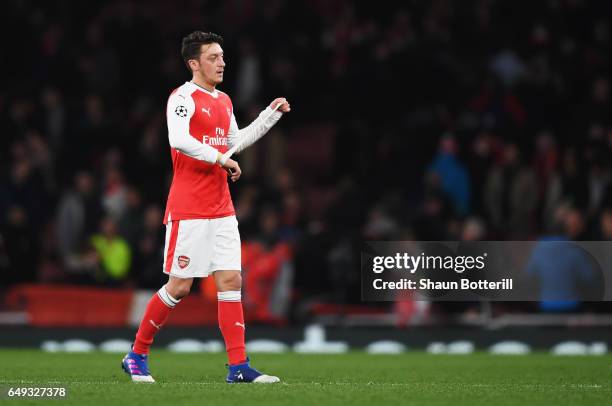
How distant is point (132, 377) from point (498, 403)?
293 centimetres

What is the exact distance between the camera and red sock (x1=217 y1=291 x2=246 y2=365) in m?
9.75

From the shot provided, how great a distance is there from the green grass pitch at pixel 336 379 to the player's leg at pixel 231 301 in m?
0.22

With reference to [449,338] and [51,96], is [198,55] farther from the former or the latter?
[51,96]

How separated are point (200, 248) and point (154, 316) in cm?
65

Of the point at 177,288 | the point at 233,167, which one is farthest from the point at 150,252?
the point at 233,167

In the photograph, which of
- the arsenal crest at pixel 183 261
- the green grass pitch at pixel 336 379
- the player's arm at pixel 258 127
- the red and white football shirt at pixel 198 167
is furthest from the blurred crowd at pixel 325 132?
the arsenal crest at pixel 183 261

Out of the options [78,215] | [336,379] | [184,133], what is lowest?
[336,379]

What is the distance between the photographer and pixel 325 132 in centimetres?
A: 2206

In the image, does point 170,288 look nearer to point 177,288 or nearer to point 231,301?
point 177,288

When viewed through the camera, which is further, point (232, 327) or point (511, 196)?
point (511, 196)

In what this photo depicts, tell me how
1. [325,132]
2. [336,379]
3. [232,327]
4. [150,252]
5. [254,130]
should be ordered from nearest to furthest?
[232,327] < [254,130] < [336,379] < [150,252] < [325,132]

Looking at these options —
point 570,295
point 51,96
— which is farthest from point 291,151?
point 570,295

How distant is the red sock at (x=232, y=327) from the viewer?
9.75 metres

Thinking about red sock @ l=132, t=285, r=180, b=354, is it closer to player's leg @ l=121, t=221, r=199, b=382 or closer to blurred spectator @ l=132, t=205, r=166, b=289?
player's leg @ l=121, t=221, r=199, b=382
